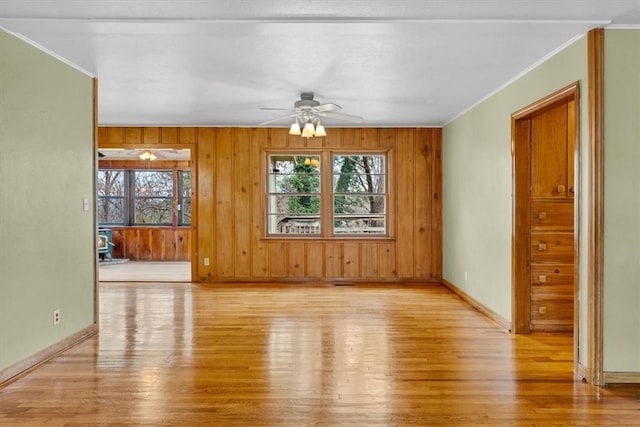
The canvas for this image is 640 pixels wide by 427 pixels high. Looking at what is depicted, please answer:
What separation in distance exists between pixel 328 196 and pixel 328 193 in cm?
5

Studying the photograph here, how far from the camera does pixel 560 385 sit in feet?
10.1

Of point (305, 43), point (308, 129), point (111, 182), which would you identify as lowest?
point (111, 182)

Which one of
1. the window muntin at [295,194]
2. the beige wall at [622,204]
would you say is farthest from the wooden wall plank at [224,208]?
the beige wall at [622,204]

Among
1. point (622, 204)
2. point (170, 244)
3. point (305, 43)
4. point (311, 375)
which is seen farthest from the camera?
point (170, 244)

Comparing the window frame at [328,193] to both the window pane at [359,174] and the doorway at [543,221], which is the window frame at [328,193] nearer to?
the window pane at [359,174]

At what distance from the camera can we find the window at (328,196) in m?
7.27

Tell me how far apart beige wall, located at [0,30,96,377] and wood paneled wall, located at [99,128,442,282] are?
112 inches

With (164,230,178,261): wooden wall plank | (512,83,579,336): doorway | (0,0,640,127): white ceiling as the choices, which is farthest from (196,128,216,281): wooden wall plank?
(512,83,579,336): doorway

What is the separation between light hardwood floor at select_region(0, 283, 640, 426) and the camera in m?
2.64

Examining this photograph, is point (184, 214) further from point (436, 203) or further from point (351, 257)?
point (436, 203)

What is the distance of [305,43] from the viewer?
136 inches

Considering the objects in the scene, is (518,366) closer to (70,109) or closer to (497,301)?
(497,301)

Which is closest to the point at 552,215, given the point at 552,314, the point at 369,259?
the point at 552,314

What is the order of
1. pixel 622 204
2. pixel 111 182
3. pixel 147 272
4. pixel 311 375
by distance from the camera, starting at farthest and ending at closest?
1. pixel 111 182
2. pixel 147 272
3. pixel 311 375
4. pixel 622 204
